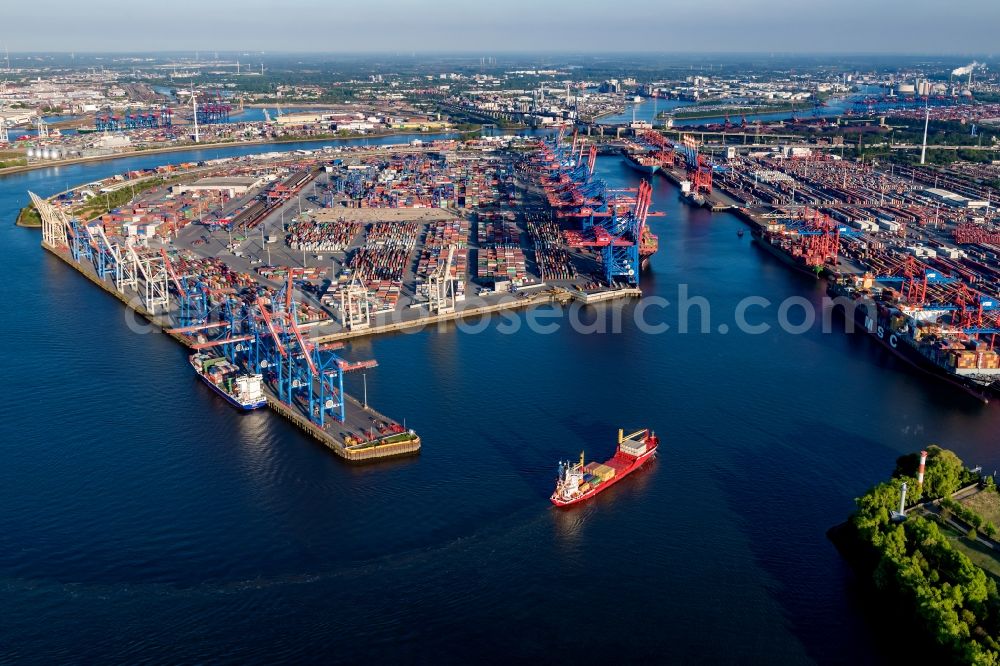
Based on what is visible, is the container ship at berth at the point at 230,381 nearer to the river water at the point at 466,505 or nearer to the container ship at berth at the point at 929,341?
the river water at the point at 466,505

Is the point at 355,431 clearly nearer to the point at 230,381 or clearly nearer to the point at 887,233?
the point at 230,381

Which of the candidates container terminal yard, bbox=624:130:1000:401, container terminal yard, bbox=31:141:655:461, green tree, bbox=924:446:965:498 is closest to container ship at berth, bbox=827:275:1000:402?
container terminal yard, bbox=624:130:1000:401

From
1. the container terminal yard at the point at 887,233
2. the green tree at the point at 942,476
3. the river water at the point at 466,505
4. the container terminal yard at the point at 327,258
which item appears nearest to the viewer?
the river water at the point at 466,505

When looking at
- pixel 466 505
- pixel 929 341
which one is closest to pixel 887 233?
pixel 929 341

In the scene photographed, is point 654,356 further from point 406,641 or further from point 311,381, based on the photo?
point 406,641

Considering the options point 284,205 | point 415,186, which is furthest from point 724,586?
point 415,186

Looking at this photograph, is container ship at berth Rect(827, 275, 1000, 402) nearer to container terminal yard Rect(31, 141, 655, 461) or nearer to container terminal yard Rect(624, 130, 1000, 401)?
container terminal yard Rect(624, 130, 1000, 401)

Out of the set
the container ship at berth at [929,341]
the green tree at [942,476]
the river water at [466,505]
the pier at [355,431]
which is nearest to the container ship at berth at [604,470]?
the river water at [466,505]
